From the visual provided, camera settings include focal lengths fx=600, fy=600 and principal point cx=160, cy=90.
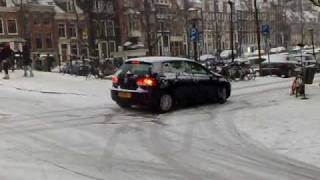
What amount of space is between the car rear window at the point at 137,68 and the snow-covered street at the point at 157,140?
1028 millimetres

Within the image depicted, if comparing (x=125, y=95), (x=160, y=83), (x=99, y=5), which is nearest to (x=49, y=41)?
(x=99, y=5)

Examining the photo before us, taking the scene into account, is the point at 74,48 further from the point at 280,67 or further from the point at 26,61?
the point at 26,61

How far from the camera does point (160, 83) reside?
1486 cm

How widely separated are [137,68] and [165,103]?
1133 millimetres

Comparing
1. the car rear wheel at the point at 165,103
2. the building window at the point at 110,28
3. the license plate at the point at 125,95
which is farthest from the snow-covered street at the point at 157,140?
the building window at the point at 110,28

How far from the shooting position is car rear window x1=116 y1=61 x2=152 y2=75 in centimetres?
1492

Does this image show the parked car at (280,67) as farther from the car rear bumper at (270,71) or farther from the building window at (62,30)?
the building window at (62,30)

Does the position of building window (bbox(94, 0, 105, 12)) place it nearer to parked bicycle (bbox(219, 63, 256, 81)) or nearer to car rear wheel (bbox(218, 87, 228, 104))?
parked bicycle (bbox(219, 63, 256, 81))

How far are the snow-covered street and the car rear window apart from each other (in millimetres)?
1028

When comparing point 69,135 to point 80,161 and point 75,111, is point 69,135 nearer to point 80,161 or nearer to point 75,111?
point 80,161

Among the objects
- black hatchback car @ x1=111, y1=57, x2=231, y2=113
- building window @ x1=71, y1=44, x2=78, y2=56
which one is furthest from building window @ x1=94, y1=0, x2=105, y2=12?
black hatchback car @ x1=111, y1=57, x2=231, y2=113

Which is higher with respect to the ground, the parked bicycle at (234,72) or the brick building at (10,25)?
the brick building at (10,25)

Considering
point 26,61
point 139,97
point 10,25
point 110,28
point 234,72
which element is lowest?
point 234,72

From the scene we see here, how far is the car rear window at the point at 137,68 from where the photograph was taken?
49.0 feet
